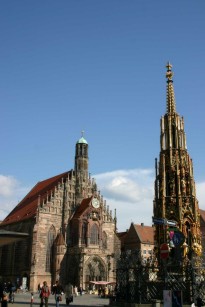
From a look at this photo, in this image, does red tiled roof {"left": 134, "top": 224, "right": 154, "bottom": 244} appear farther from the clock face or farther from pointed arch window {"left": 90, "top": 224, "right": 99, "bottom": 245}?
the clock face

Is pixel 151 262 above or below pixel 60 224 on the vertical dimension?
below

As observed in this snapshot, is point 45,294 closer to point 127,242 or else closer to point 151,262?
point 151,262

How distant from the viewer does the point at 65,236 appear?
178 feet

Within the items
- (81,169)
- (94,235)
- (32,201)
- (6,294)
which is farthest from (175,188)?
(32,201)

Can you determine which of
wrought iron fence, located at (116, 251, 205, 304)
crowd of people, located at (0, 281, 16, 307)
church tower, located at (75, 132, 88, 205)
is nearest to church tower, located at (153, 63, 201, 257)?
wrought iron fence, located at (116, 251, 205, 304)

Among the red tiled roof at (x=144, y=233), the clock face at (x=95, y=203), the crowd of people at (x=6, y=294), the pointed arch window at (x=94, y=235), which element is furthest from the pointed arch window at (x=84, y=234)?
the crowd of people at (x=6, y=294)

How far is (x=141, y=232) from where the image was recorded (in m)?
76.8

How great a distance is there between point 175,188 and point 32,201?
40669 millimetres

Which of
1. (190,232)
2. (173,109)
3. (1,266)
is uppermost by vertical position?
(173,109)

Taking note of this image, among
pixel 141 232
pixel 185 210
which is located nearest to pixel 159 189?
pixel 185 210

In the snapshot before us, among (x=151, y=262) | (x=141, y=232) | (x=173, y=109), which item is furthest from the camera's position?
(x=141, y=232)

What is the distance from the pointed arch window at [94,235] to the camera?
55225 mm

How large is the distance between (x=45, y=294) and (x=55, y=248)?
35.6 m

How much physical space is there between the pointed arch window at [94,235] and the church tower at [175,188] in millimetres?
33112
